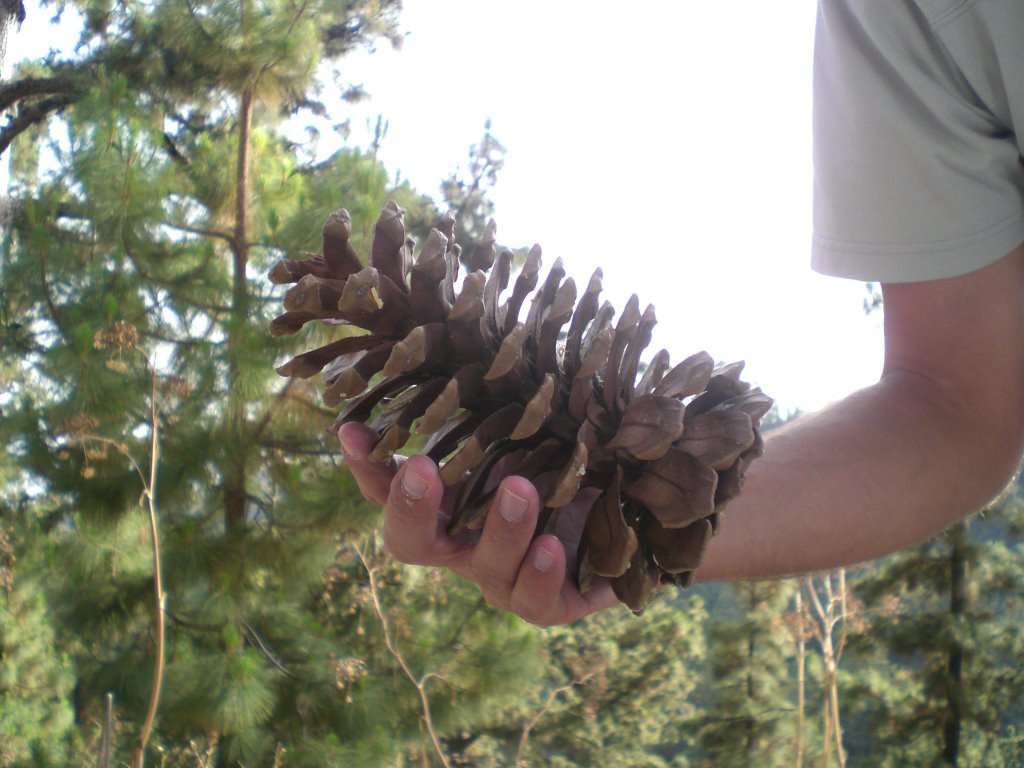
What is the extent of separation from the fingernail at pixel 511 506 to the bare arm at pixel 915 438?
0.74ft

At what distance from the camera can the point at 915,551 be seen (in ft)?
20.8

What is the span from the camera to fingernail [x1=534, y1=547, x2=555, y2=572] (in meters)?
0.49

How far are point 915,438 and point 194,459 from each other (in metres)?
3.48

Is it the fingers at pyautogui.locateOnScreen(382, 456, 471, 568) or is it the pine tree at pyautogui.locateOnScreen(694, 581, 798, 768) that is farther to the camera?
the pine tree at pyautogui.locateOnScreen(694, 581, 798, 768)

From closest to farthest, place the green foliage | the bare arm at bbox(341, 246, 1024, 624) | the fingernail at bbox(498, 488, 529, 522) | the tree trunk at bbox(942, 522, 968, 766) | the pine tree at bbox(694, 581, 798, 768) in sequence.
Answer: the fingernail at bbox(498, 488, 529, 522), the bare arm at bbox(341, 246, 1024, 624), the green foliage, the tree trunk at bbox(942, 522, 968, 766), the pine tree at bbox(694, 581, 798, 768)

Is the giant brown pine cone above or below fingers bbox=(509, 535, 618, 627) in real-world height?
above

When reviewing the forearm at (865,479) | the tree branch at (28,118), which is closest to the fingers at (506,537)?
the forearm at (865,479)

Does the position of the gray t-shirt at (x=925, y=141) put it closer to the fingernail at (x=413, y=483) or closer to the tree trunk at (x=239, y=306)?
the fingernail at (x=413, y=483)

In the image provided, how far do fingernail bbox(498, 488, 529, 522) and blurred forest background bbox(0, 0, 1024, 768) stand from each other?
251cm

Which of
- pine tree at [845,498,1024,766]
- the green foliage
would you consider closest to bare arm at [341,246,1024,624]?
the green foliage

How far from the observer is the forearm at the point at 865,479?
613 millimetres

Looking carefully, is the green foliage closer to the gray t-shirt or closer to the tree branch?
the tree branch

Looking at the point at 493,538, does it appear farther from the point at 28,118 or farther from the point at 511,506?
the point at 28,118

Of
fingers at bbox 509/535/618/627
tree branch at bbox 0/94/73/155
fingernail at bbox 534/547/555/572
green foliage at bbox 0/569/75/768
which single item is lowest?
green foliage at bbox 0/569/75/768
